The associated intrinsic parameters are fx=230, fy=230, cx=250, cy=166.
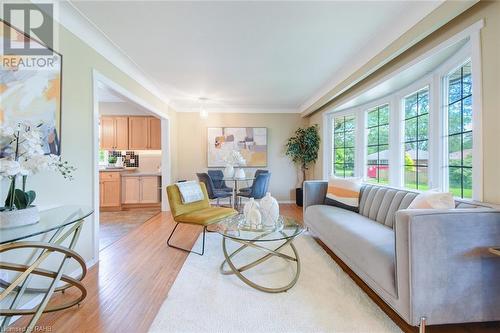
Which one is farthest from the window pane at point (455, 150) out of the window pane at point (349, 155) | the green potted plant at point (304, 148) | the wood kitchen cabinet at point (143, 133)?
the wood kitchen cabinet at point (143, 133)

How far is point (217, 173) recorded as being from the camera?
5.43 meters

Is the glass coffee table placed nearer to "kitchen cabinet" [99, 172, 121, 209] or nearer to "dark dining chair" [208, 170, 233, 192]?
"dark dining chair" [208, 170, 233, 192]

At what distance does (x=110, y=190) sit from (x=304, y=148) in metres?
4.51

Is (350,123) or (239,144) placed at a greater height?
(350,123)

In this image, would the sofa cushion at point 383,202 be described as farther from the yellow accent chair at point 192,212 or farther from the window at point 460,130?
the yellow accent chair at point 192,212

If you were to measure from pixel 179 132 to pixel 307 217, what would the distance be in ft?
12.8

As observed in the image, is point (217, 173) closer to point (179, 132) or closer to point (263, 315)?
point (179, 132)

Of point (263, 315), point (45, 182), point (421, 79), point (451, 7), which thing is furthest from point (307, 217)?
point (45, 182)

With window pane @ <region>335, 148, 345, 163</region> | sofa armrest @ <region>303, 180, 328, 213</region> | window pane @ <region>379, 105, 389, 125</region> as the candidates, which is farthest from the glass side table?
window pane @ <region>335, 148, 345, 163</region>

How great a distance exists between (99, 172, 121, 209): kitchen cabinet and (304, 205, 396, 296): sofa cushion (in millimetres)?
4300

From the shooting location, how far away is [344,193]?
126 inches

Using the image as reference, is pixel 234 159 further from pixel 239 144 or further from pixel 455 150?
pixel 455 150

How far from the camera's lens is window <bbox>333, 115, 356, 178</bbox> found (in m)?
4.56

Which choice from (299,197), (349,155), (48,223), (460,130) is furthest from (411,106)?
(48,223)
